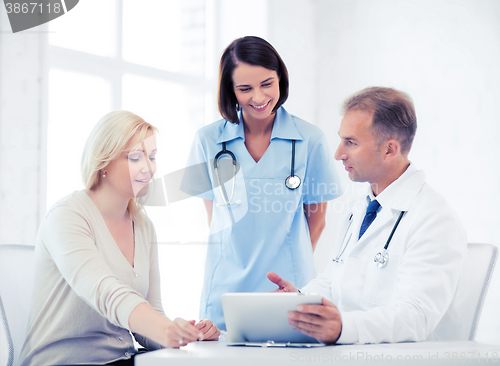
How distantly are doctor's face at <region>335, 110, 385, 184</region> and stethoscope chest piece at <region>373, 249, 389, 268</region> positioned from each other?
229 mm

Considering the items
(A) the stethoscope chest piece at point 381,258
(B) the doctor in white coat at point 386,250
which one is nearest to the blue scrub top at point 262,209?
(B) the doctor in white coat at point 386,250

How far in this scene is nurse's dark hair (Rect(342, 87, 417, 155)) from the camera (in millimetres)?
1190

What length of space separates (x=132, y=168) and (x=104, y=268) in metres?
0.29

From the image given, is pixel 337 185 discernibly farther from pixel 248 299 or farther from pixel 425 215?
pixel 248 299

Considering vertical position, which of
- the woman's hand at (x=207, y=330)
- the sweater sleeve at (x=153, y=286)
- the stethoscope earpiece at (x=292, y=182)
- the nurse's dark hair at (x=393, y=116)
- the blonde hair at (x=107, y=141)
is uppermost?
the nurse's dark hair at (x=393, y=116)

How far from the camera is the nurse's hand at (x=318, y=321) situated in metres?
0.77

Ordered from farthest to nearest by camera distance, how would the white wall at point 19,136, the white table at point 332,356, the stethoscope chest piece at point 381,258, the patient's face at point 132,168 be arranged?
1. the white wall at point 19,136
2. the patient's face at point 132,168
3. the stethoscope chest piece at point 381,258
4. the white table at point 332,356

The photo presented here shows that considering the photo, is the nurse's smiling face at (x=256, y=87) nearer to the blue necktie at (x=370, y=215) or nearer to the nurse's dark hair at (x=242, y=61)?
the nurse's dark hair at (x=242, y=61)

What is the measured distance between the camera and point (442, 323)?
3.55 ft

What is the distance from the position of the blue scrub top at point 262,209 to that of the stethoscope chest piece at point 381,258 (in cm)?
47

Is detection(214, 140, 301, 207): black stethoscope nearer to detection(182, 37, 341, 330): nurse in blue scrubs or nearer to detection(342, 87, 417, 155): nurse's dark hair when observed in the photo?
detection(182, 37, 341, 330): nurse in blue scrubs

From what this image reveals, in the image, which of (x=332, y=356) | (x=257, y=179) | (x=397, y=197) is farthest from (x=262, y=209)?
(x=332, y=356)

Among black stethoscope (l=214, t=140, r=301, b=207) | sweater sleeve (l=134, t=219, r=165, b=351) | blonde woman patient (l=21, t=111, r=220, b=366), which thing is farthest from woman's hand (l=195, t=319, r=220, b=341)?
black stethoscope (l=214, t=140, r=301, b=207)

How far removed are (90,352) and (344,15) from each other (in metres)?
1.80
